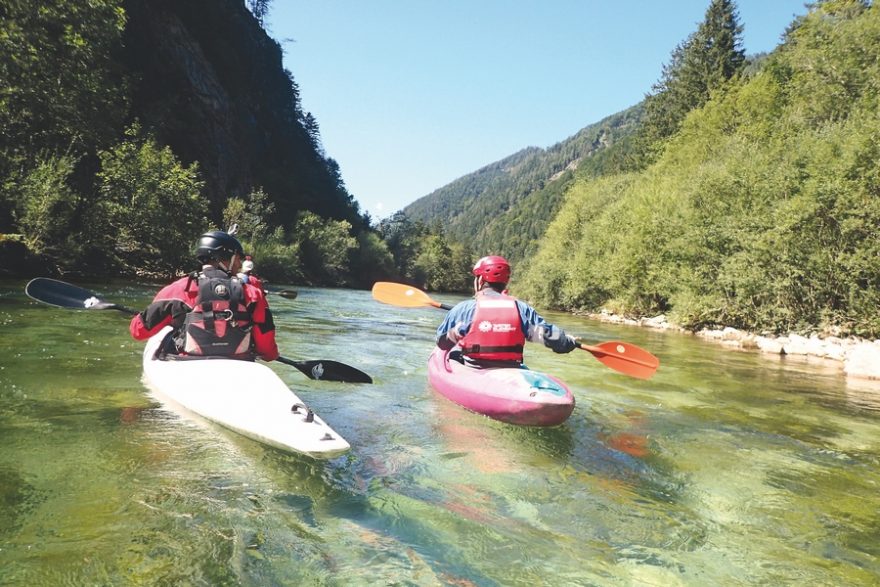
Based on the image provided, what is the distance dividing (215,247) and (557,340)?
312 cm

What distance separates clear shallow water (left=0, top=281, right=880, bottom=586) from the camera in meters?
2.38

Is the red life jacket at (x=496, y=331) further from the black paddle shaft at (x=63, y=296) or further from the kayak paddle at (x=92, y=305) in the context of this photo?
the black paddle shaft at (x=63, y=296)

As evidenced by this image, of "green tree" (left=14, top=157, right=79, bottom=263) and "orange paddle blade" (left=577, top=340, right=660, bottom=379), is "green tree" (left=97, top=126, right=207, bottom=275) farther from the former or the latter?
"orange paddle blade" (left=577, top=340, right=660, bottom=379)

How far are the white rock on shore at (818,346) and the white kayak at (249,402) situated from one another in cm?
1045

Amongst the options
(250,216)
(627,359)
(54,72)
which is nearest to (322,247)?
(250,216)

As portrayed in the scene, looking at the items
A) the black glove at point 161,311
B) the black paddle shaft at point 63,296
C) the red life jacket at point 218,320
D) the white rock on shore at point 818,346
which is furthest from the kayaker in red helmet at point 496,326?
the white rock on shore at point 818,346

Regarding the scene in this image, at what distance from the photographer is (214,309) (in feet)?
13.9

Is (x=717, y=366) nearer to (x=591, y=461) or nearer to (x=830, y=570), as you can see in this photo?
(x=591, y=461)

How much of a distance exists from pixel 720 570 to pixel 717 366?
8.63m

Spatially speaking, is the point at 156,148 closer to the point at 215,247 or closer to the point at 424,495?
the point at 215,247

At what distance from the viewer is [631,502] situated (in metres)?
3.30

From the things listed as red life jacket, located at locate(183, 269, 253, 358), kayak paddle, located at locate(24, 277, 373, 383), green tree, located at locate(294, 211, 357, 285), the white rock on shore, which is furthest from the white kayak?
green tree, located at locate(294, 211, 357, 285)

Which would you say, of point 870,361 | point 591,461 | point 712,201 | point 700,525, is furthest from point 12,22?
point 712,201

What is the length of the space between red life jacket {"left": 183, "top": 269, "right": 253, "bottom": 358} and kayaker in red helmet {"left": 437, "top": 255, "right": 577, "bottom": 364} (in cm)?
201
